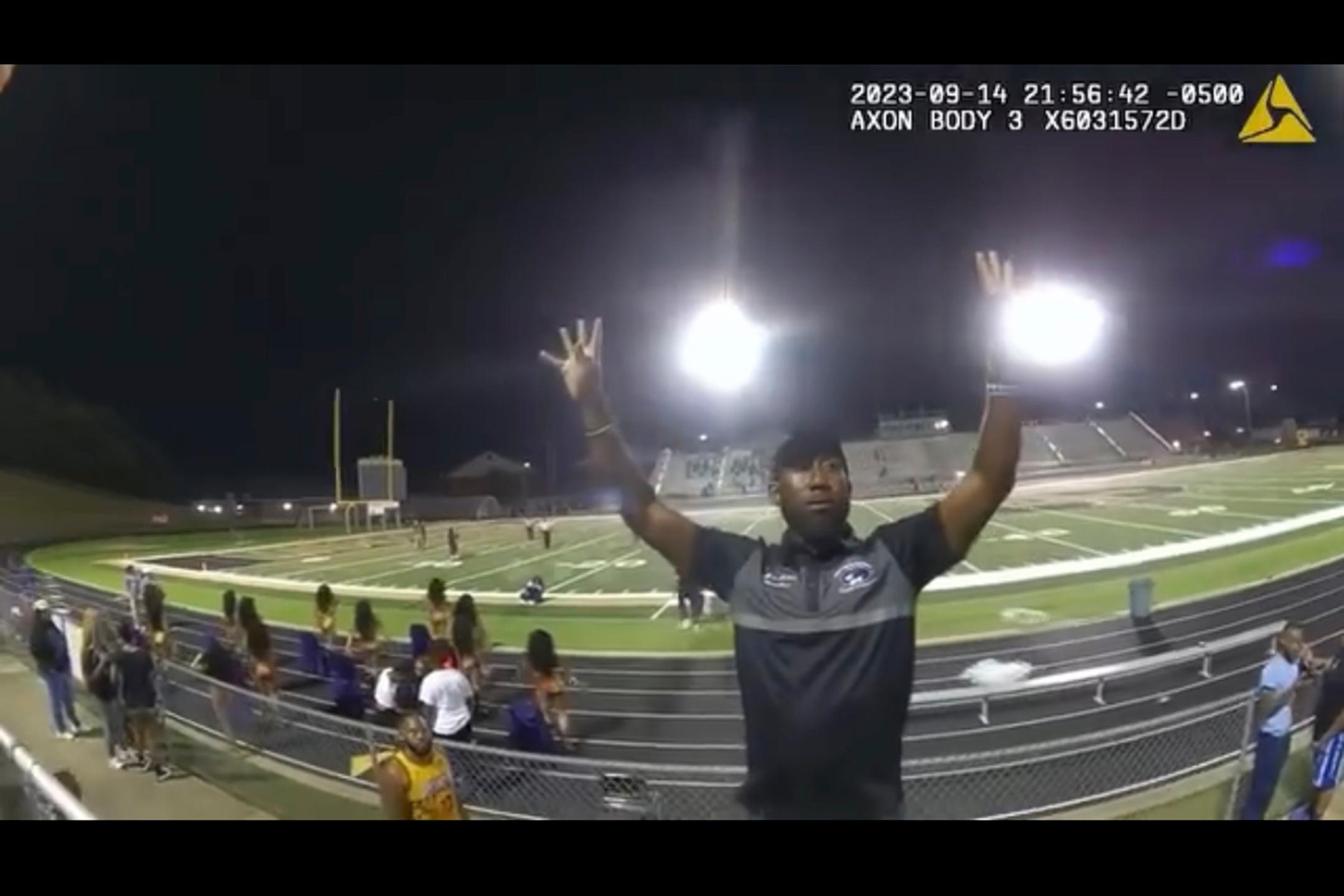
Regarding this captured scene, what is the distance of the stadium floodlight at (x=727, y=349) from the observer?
2.80 m

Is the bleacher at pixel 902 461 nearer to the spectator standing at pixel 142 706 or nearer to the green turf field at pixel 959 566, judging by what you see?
the green turf field at pixel 959 566

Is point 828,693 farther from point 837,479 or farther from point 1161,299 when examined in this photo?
point 1161,299

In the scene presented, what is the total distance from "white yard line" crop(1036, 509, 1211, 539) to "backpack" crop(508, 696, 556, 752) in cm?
170

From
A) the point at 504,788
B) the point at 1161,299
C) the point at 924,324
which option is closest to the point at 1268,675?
the point at 1161,299

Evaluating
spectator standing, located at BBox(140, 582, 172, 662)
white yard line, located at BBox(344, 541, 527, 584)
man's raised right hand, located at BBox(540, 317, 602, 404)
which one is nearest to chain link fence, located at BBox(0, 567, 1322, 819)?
white yard line, located at BBox(344, 541, 527, 584)

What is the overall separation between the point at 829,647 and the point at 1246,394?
5.80 ft

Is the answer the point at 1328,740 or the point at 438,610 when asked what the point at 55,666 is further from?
the point at 1328,740

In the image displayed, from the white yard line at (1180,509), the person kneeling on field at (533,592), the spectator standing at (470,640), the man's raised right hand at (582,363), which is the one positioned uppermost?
the man's raised right hand at (582,363)

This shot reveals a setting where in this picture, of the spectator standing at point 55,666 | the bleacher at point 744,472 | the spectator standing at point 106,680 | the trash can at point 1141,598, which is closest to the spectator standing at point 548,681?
the bleacher at point 744,472

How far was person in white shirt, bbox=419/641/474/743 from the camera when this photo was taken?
8.97 ft

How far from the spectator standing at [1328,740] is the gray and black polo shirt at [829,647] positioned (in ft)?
4.59

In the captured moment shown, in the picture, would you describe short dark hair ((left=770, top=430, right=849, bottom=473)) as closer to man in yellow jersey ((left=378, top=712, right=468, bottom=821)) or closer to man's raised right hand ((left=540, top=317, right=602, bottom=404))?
man's raised right hand ((left=540, top=317, right=602, bottom=404))

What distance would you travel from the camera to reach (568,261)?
114 inches

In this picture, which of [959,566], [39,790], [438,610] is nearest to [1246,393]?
[959,566]
